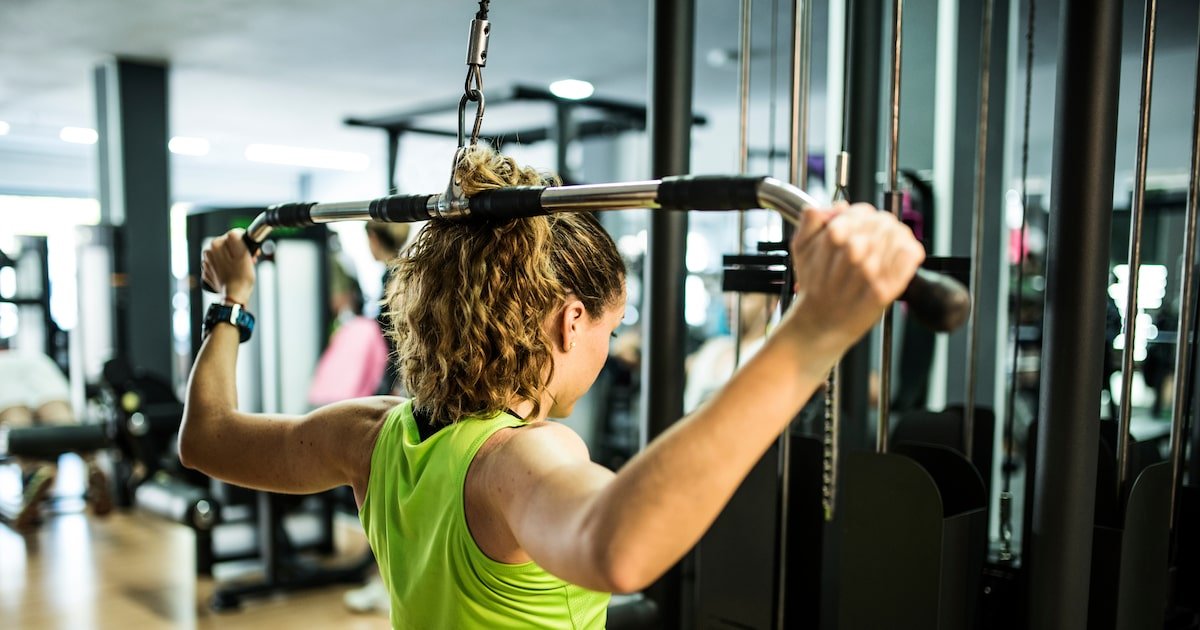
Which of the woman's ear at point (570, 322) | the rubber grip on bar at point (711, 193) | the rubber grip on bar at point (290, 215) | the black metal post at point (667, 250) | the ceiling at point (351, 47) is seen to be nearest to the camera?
the rubber grip on bar at point (711, 193)

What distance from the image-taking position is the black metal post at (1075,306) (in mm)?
1136

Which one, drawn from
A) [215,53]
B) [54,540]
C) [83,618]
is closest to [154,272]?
[215,53]

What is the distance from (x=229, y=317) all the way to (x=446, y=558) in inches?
23.3

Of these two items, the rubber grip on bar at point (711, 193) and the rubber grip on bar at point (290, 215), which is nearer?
the rubber grip on bar at point (711, 193)

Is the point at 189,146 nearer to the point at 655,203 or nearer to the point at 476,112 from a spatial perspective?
the point at 476,112

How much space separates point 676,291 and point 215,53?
5210 mm

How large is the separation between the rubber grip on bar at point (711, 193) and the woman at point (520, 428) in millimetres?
91

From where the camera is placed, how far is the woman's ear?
96 centimetres

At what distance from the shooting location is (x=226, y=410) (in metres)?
1.20

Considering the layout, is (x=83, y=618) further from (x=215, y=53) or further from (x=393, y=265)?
(x=215, y=53)

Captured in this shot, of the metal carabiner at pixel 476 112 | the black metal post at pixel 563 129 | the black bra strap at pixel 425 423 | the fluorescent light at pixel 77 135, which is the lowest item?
the black bra strap at pixel 425 423

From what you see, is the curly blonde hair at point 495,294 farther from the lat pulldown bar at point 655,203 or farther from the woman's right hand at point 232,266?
the woman's right hand at point 232,266

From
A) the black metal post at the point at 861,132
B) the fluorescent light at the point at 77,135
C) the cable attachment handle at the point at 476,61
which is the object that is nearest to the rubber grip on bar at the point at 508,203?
the cable attachment handle at the point at 476,61

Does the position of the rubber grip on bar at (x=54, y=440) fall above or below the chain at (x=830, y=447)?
below
